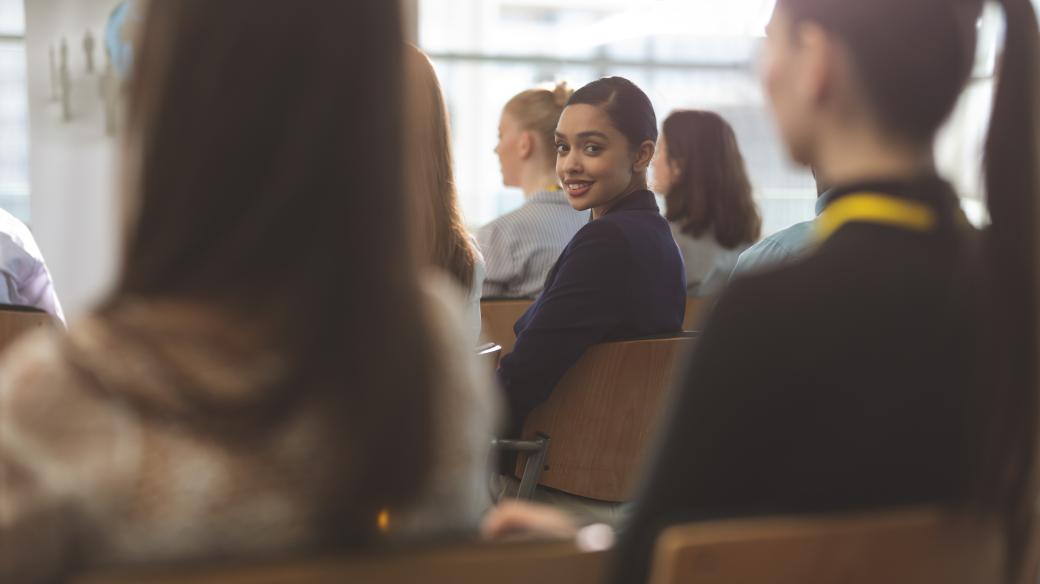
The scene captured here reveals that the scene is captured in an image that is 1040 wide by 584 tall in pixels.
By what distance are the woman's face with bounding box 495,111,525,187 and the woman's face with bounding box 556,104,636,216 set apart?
0.72m

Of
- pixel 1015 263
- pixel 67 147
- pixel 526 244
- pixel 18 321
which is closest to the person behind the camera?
pixel 1015 263

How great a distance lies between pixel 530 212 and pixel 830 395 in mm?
2583

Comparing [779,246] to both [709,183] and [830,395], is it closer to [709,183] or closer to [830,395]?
[709,183]

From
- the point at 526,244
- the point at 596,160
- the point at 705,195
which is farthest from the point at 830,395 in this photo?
the point at 705,195

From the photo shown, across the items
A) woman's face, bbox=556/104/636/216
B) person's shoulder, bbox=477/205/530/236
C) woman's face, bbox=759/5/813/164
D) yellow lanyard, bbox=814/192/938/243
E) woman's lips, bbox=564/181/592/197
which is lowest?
person's shoulder, bbox=477/205/530/236

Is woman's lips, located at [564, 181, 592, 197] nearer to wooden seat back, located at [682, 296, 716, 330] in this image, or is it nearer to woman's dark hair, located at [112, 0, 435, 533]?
wooden seat back, located at [682, 296, 716, 330]

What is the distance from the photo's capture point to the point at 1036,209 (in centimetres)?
109

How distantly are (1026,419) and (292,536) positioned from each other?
0.67m

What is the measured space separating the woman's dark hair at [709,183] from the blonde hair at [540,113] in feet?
2.18

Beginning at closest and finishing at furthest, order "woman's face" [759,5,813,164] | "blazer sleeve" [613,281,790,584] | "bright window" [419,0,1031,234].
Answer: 1. "blazer sleeve" [613,281,790,584]
2. "woman's face" [759,5,813,164]
3. "bright window" [419,0,1031,234]

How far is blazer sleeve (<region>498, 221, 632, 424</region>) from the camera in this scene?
8.02 feet

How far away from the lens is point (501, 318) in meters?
3.13

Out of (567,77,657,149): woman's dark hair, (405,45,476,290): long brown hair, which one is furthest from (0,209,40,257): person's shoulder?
(567,77,657,149): woman's dark hair

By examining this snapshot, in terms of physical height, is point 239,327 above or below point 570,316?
above
